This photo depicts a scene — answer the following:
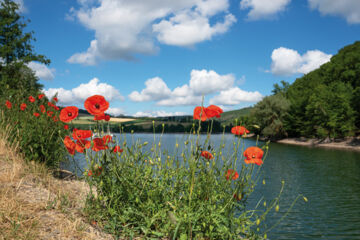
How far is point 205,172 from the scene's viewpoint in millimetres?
3070

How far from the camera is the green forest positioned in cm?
3263

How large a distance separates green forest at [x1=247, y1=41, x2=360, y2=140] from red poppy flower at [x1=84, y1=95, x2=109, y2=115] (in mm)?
35385

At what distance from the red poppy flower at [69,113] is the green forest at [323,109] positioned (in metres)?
35.5

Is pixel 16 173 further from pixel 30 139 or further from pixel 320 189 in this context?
pixel 320 189

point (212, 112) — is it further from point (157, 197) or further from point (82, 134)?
point (82, 134)

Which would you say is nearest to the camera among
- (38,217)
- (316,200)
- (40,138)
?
(38,217)

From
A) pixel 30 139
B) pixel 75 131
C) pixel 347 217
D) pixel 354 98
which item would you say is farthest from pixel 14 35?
pixel 354 98

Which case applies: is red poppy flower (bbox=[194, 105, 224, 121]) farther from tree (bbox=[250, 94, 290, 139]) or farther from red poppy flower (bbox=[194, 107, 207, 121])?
tree (bbox=[250, 94, 290, 139])

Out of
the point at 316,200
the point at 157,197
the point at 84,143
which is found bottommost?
the point at 316,200

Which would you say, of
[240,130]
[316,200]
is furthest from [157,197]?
[316,200]

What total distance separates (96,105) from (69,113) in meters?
0.44

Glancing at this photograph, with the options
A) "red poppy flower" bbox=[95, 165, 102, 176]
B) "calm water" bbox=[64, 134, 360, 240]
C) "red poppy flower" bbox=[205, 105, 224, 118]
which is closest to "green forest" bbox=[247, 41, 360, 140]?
"calm water" bbox=[64, 134, 360, 240]

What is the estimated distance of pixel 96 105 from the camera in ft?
8.29

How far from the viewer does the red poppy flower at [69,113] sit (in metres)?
2.68
